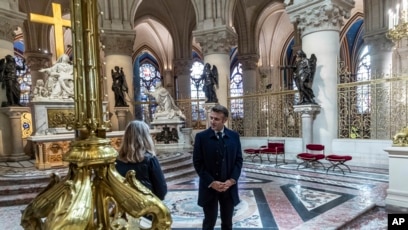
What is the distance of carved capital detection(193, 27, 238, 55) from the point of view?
11617mm

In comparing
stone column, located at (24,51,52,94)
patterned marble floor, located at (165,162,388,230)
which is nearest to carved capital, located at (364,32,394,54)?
patterned marble floor, located at (165,162,388,230)

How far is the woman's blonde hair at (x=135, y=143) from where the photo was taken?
2209mm

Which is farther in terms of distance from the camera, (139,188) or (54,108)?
(54,108)

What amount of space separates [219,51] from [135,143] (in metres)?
10.2

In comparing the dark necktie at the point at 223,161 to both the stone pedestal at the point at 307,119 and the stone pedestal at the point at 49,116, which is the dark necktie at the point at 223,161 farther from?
the stone pedestal at the point at 307,119

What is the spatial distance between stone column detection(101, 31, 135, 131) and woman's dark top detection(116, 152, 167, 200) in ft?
34.5

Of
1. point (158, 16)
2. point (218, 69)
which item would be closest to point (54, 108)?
point (218, 69)

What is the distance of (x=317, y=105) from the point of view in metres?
8.34

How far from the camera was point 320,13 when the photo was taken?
8.23 meters

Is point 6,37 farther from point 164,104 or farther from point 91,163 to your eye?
point 91,163

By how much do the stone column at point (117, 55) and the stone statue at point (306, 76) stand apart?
772 centimetres

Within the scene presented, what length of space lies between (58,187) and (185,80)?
17.0 meters

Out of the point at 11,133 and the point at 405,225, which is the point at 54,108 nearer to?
the point at 11,133

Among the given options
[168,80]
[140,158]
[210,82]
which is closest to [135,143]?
[140,158]
